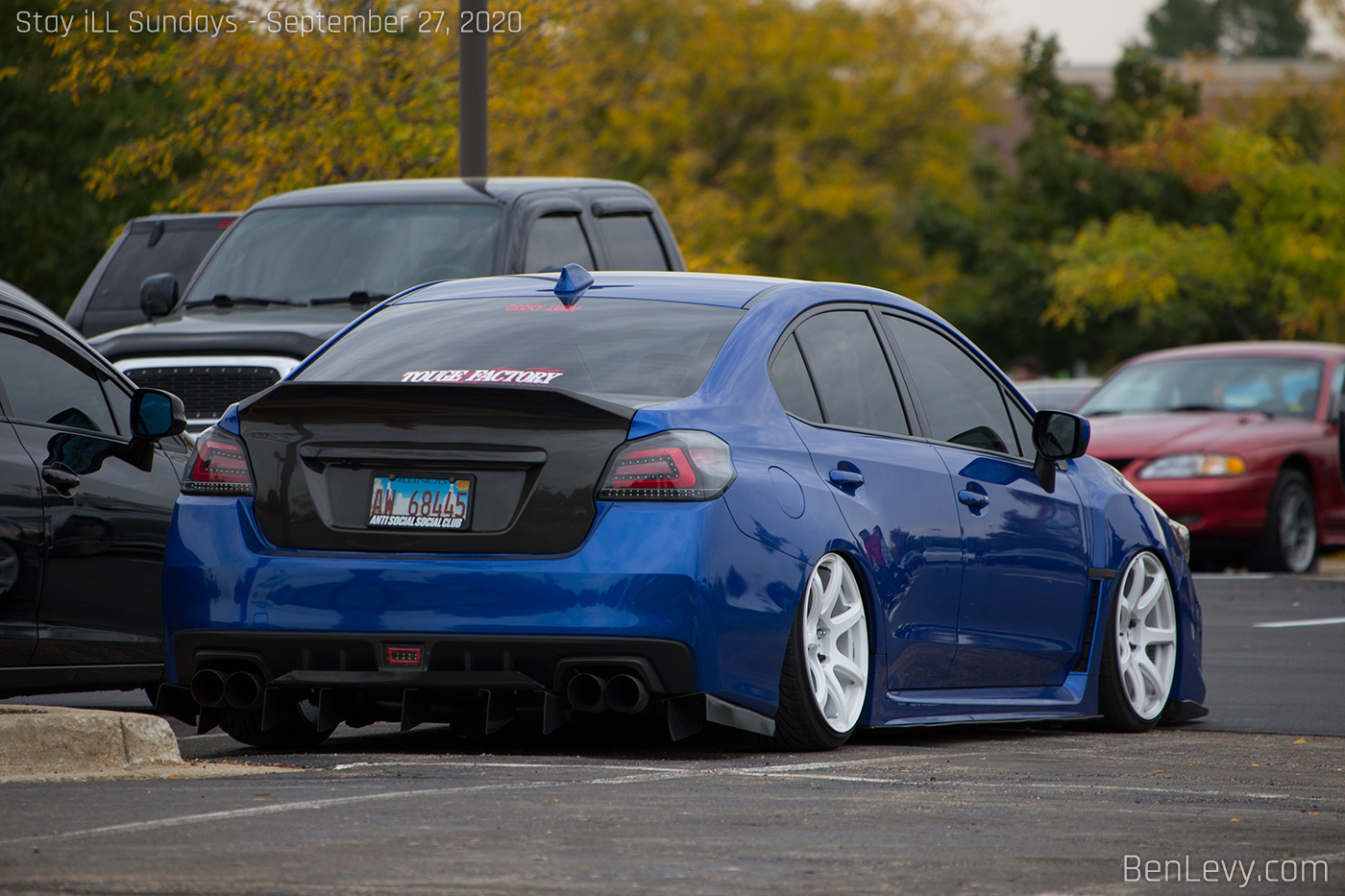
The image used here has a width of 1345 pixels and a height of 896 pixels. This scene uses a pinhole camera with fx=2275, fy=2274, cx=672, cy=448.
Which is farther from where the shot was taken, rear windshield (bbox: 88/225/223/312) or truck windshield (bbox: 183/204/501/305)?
rear windshield (bbox: 88/225/223/312)

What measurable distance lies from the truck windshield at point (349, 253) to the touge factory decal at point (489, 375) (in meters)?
4.97

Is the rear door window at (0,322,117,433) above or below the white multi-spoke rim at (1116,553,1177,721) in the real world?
above

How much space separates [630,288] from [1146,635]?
100 inches

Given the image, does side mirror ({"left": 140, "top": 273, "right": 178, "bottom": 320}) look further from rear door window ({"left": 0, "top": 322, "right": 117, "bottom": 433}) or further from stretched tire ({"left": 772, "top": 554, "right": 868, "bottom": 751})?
stretched tire ({"left": 772, "top": 554, "right": 868, "bottom": 751})

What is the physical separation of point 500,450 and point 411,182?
21.2 feet

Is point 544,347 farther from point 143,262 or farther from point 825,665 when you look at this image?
point 143,262

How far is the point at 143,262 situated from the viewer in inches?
635

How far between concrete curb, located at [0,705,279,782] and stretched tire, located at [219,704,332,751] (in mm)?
587

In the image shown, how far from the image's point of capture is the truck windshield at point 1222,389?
58.0 ft

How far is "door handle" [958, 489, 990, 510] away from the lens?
7523mm

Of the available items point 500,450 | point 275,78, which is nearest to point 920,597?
point 500,450

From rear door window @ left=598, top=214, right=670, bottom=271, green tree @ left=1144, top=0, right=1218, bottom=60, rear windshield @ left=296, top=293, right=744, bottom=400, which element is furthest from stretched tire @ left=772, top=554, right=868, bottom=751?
green tree @ left=1144, top=0, right=1218, bottom=60

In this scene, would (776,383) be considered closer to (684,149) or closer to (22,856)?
(22,856)

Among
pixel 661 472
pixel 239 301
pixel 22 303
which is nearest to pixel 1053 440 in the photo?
pixel 661 472
